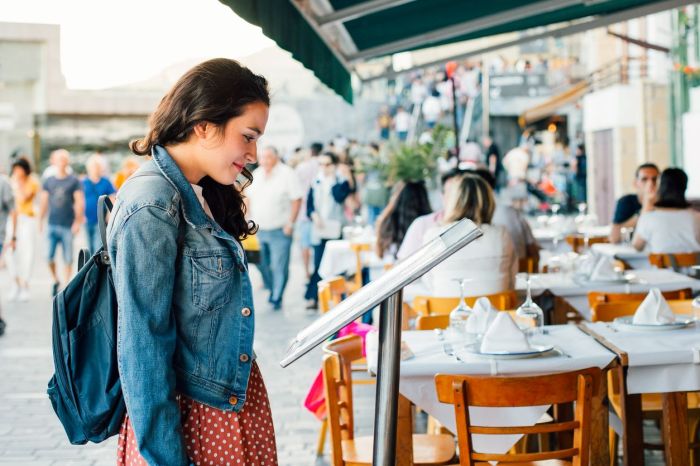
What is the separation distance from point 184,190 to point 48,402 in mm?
5108

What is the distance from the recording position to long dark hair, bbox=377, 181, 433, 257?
8031 mm

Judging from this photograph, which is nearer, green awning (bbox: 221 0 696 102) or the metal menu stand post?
the metal menu stand post

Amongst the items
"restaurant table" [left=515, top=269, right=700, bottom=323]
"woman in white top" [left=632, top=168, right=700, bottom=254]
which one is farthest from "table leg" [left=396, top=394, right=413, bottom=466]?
"woman in white top" [left=632, top=168, right=700, bottom=254]

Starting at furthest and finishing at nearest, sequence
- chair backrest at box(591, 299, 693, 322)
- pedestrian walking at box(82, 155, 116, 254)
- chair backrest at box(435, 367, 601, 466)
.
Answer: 1. pedestrian walking at box(82, 155, 116, 254)
2. chair backrest at box(591, 299, 693, 322)
3. chair backrest at box(435, 367, 601, 466)

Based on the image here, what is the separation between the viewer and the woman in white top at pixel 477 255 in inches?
228

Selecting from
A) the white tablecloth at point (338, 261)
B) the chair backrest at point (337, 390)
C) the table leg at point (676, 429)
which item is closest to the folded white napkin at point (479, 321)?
the chair backrest at point (337, 390)

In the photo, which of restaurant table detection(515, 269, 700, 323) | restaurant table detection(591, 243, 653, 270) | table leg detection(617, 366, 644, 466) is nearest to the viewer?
table leg detection(617, 366, 644, 466)

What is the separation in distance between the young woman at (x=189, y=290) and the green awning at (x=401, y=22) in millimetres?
3959

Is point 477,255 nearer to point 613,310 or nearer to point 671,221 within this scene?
point 613,310

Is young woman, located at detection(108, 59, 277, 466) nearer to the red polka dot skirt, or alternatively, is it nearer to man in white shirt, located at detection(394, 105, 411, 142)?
the red polka dot skirt

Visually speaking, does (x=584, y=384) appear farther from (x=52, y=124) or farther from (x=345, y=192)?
(x=52, y=124)

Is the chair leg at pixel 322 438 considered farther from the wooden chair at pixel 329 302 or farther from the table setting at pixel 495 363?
the table setting at pixel 495 363

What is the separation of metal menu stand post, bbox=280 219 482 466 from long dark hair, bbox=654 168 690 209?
6496 mm

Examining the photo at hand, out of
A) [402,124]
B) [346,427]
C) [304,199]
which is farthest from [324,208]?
[402,124]
